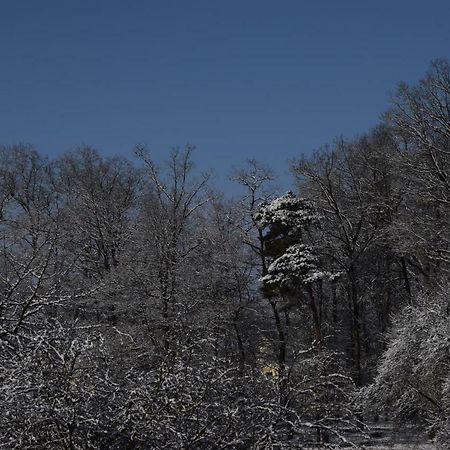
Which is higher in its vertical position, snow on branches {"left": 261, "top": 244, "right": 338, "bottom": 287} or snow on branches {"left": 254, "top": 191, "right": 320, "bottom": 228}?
snow on branches {"left": 254, "top": 191, "right": 320, "bottom": 228}

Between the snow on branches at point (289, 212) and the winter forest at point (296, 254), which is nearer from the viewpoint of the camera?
the winter forest at point (296, 254)

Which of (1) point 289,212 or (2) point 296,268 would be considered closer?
(2) point 296,268

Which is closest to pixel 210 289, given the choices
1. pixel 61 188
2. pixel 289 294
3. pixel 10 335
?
pixel 289 294

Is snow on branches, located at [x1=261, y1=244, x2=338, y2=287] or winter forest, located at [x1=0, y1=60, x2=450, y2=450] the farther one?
snow on branches, located at [x1=261, y1=244, x2=338, y2=287]

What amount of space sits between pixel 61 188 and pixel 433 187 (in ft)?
61.4

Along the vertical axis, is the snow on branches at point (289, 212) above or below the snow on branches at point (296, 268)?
above

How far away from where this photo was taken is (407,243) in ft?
72.3

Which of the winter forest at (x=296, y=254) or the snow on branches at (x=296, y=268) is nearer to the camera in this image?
the winter forest at (x=296, y=254)

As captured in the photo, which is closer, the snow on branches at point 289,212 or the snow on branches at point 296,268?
the snow on branches at point 296,268

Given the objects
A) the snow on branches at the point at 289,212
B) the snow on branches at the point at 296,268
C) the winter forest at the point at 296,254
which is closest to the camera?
the winter forest at the point at 296,254

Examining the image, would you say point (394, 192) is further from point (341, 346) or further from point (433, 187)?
point (341, 346)

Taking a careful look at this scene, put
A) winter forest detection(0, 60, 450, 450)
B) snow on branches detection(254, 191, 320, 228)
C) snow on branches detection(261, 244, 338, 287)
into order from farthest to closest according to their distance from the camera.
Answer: snow on branches detection(254, 191, 320, 228) < snow on branches detection(261, 244, 338, 287) < winter forest detection(0, 60, 450, 450)

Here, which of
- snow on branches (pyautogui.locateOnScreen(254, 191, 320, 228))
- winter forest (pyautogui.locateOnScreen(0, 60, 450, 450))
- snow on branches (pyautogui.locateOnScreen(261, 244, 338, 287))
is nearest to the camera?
winter forest (pyautogui.locateOnScreen(0, 60, 450, 450))

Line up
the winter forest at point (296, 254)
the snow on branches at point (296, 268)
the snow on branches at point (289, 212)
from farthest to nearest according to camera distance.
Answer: the snow on branches at point (289, 212) → the snow on branches at point (296, 268) → the winter forest at point (296, 254)
